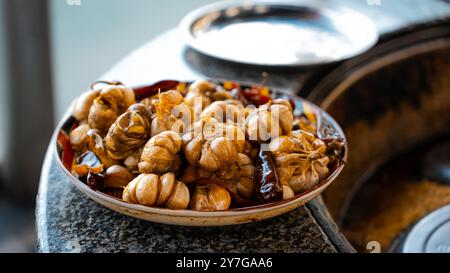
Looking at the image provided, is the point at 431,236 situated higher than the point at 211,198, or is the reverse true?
the point at 211,198

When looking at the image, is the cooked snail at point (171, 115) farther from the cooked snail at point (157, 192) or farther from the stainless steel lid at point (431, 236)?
the stainless steel lid at point (431, 236)

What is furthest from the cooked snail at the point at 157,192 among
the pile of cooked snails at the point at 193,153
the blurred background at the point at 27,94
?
the blurred background at the point at 27,94

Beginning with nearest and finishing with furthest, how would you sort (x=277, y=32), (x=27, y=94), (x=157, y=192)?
(x=157, y=192)
(x=277, y=32)
(x=27, y=94)

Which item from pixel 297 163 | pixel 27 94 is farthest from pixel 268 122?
pixel 27 94

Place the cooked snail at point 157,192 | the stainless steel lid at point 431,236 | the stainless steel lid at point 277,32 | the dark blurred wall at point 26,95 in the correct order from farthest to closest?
the dark blurred wall at point 26,95 < the stainless steel lid at point 277,32 < the stainless steel lid at point 431,236 < the cooked snail at point 157,192

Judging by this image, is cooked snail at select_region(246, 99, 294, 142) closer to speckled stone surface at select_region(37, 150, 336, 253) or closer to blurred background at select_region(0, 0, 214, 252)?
speckled stone surface at select_region(37, 150, 336, 253)

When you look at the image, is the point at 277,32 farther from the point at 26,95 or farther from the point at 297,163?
the point at 26,95
